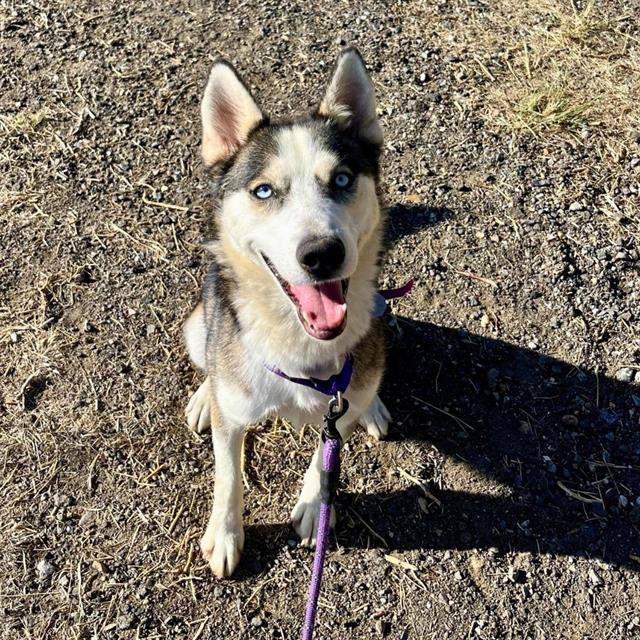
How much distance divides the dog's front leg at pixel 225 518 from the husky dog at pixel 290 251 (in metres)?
0.02

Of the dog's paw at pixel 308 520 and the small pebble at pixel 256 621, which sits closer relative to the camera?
the small pebble at pixel 256 621

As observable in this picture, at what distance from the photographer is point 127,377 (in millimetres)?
4535

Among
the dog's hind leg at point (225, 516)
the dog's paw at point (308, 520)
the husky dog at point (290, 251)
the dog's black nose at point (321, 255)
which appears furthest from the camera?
the dog's paw at point (308, 520)

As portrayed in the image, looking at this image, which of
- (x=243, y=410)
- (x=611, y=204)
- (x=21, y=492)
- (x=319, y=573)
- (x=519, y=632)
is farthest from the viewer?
(x=611, y=204)

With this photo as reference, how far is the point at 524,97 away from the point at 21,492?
5.04 m

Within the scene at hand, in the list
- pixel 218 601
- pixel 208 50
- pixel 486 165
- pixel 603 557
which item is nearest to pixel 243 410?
pixel 218 601

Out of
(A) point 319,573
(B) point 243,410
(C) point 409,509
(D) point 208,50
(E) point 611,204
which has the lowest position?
(C) point 409,509

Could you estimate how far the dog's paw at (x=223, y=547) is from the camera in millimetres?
3775

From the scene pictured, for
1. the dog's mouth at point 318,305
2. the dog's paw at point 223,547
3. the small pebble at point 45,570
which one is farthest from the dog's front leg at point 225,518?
the dog's mouth at point 318,305

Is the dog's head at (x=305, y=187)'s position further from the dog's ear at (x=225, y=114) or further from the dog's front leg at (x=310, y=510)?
the dog's front leg at (x=310, y=510)

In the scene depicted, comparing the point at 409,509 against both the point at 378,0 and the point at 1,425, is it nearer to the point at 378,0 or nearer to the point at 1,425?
the point at 1,425

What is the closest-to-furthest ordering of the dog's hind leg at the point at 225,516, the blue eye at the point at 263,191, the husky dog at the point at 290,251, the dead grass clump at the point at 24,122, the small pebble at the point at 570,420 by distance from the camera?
the husky dog at the point at 290,251 < the blue eye at the point at 263,191 < the dog's hind leg at the point at 225,516 < the small pebble at the point at 570,420 < the dead grass clump at the point at 24,122

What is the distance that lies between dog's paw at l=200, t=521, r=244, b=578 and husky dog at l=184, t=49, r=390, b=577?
1.15 feet

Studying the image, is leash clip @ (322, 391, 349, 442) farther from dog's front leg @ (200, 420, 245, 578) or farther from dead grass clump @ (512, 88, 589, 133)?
dead grass clump @ (512, 88, 589, 133)
